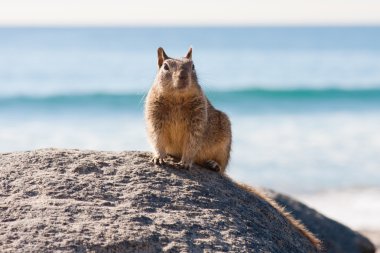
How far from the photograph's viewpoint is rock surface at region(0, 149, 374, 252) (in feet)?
14.3

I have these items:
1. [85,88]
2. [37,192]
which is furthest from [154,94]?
[85,88]

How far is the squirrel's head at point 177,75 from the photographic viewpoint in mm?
5648

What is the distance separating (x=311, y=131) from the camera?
23672 mm

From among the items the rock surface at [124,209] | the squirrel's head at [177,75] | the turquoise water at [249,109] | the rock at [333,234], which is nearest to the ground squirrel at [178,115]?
the squirrel's head at [177,75]

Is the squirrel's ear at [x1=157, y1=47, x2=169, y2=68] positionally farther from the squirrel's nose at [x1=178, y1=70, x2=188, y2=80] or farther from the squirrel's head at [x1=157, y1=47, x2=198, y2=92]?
the squirrel's nose at [x1=178, y1=70, x2=188, y2=80]

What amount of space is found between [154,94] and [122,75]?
36.3 metres

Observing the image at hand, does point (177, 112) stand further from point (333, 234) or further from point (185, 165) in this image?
point (333, 234)

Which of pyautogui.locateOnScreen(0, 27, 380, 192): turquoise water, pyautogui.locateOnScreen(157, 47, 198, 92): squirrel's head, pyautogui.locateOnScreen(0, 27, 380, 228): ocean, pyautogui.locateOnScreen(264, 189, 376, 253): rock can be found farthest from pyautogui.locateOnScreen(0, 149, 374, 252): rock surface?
pyautogui.locateOnScreen(264, 189, 376, 253): rock

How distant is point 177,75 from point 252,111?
79.9 ft

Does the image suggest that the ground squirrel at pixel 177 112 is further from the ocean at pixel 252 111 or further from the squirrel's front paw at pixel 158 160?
the ocean at pixel 252 111

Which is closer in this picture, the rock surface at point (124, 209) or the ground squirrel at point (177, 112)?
the rock surface at point (124, 209)

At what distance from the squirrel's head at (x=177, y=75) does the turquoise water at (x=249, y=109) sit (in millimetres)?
824

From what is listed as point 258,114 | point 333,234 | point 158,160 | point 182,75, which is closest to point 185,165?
point 158,160

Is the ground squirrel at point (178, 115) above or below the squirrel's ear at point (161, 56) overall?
below
